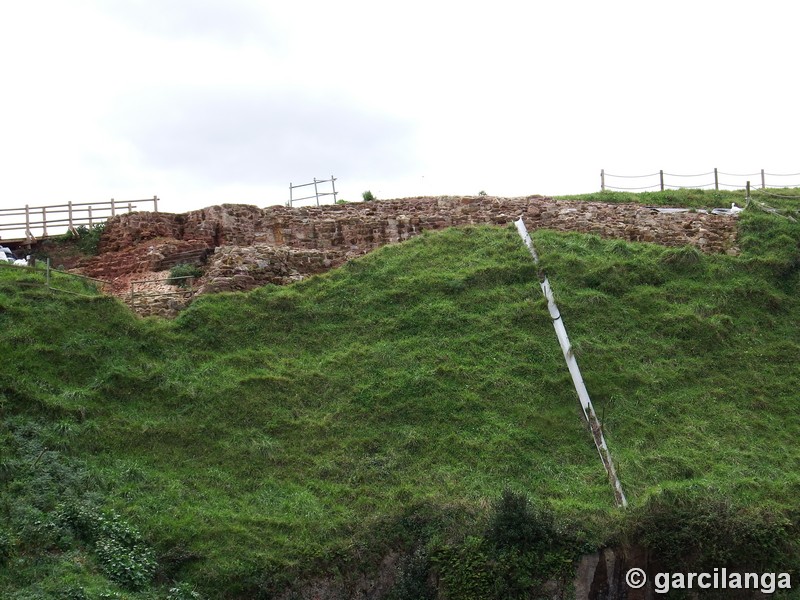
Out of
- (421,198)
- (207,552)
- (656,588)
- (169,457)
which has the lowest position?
(656,588)

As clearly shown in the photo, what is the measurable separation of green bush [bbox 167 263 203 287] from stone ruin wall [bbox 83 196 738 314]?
39cm

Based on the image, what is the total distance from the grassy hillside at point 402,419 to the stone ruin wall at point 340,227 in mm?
1202

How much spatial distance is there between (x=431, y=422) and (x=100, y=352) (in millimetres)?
6745

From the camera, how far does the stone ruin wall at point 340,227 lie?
2428cm

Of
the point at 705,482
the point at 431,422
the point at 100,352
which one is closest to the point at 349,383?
the point at 431,422

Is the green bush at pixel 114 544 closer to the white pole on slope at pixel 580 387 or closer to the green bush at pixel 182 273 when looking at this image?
the white pole on slope at pixel 580 387

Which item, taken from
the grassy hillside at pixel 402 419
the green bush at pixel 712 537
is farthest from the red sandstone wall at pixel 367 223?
the green bush at pixel 712 537

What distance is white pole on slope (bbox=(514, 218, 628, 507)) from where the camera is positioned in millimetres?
16797

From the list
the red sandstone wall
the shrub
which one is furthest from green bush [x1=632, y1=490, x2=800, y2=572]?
the red sandstone wall

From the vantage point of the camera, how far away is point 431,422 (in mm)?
18172

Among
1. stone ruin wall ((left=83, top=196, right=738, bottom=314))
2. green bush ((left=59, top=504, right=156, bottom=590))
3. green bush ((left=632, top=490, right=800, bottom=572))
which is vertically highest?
stone ruin wall ((left=83, top=196, right=738, bottom=314))

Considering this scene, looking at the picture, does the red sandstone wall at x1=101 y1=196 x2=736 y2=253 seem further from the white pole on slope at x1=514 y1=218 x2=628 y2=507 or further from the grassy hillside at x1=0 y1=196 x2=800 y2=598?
the white pole on slope at x1=514 y1=218 x2=628 y2=507

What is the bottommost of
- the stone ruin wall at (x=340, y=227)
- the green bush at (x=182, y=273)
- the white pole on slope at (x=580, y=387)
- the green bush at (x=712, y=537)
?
the green bush at (x=712, y=537)

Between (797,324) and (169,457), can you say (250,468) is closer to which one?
(169,457)
